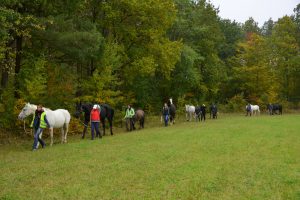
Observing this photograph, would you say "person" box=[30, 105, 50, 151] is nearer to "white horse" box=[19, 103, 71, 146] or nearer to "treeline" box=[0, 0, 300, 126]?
"white horse" box=[19, 103, 71, 146]

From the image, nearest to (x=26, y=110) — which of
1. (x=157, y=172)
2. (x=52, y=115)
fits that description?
(x=52, y=115)

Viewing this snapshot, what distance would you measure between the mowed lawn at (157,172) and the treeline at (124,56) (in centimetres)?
557

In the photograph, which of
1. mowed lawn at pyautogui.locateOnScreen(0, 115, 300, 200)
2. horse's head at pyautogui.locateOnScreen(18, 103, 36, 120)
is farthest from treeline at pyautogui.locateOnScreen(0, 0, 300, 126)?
mowed lawn at pyautogui.locateOnScreen(0, 115, 300, 200)

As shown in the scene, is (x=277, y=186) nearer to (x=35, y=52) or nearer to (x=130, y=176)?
(x=130, y=176)

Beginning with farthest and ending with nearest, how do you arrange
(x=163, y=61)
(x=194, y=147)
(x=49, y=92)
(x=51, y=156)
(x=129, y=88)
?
(x=129, y=88)
(x=163, y=61)
(x=49, y=92)
(x=194, y=147)
(x=51, y=156)

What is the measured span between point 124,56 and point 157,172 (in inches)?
931

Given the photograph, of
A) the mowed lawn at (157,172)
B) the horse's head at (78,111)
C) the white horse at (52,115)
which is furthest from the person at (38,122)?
the horse's head at (78,111)

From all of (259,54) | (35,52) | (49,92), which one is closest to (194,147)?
(49,92)

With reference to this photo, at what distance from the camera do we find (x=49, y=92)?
2623 cm

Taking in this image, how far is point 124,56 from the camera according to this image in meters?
34.1

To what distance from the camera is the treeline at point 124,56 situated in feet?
78.2

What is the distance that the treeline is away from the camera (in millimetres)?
23844

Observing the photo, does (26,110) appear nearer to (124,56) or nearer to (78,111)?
(78,111)

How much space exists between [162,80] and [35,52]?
22.8 m
